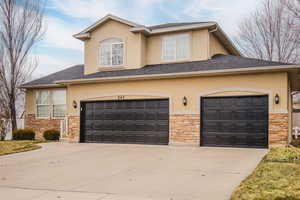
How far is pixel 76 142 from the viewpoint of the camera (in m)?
16.6

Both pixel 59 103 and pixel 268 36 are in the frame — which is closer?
pixel 59 103

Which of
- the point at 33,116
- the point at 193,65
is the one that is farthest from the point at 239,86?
the point at 33,116

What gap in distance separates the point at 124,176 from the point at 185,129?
23.8 ft

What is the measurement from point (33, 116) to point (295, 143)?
52.9 feet

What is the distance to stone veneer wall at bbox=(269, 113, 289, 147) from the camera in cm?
1252

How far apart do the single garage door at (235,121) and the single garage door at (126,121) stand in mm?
1966

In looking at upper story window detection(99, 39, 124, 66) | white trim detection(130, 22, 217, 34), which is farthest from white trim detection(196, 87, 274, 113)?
upper story window detection(99, 39, 124, 66)

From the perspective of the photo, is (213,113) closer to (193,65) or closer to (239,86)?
(239,86)

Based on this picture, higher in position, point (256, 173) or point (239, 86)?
point (239, 86)

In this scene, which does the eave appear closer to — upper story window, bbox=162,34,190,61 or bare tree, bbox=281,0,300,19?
upper story window, bbox=162,34,190,61

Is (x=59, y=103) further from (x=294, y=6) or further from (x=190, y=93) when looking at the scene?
(x=294, y=6)

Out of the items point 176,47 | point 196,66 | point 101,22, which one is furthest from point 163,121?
point 101,22

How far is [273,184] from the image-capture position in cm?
576

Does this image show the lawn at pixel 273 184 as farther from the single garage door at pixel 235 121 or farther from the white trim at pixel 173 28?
the white trim at pixel 173 28
